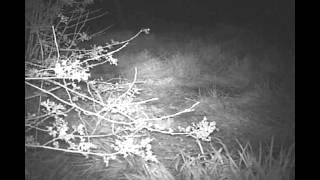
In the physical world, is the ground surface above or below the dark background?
below

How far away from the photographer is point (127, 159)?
7.41ft

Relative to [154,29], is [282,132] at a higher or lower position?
lower

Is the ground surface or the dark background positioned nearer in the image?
the ground surface

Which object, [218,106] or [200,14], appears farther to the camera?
[200,14]

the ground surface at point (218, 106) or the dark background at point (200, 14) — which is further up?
the dark background at point (200, 14)

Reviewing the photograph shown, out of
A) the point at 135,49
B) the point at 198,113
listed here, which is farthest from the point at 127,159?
the point at 135,49

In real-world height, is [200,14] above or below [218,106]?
above

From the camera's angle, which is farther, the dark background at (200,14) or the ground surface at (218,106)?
the dark background at (200,14)

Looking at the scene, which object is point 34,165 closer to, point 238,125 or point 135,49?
point 238,125

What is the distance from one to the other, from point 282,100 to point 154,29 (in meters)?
2.26
